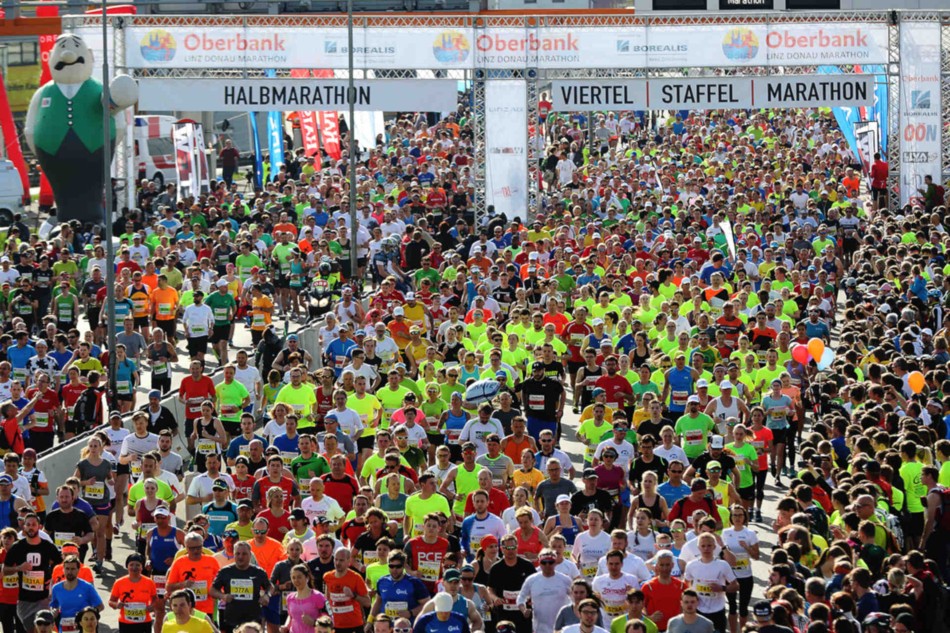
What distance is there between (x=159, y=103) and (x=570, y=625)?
24.6m

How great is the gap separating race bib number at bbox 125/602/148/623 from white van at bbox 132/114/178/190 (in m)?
32.8

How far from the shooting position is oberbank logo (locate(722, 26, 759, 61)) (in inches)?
1334

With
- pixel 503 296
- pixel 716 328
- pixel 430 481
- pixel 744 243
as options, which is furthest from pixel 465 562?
pixel 744 243

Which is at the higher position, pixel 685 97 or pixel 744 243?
pixel 685 97

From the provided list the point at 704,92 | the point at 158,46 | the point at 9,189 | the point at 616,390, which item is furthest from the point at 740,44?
the point at 9,189

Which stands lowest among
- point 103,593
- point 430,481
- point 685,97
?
point 103,593

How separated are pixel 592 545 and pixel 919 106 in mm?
22519

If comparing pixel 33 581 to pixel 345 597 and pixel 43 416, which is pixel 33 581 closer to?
pixel 345 597

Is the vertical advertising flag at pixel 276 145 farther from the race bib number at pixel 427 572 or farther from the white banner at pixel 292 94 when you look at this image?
the race bib number at pixel 427 572

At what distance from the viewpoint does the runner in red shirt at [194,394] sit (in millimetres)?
18703

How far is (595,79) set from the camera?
34094 millimetres

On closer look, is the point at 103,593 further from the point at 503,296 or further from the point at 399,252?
the point at 399,252

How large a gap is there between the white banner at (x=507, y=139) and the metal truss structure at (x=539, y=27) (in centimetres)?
18

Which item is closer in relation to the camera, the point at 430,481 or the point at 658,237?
the point at 430,481
